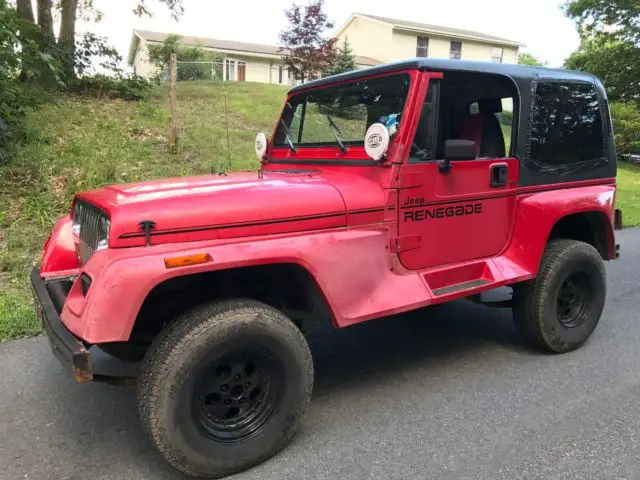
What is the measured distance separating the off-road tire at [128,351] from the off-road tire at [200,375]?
0.54m

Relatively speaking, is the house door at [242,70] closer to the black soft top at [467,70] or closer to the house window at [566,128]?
the black soft top at [467,70]

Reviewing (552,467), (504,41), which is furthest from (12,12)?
(504,41)

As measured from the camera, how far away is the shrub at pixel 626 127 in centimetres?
2320

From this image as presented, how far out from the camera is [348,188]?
3.11 metres

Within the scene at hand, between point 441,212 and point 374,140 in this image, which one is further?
point 441,212

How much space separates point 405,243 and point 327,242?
60 cm

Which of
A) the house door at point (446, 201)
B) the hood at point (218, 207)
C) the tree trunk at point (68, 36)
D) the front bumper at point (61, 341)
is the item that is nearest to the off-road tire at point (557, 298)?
the house door at point (446, 201)

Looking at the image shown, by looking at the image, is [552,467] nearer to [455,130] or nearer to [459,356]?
[459,356]

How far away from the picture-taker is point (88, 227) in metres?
3.02

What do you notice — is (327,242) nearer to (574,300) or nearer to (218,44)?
(574,300)

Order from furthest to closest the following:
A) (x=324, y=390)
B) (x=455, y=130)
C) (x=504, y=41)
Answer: (x=504, y=41)
(x=455, y=130)
(x=324, y=390)

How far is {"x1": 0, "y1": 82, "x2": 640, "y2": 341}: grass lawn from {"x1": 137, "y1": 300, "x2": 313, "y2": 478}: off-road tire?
1.64m

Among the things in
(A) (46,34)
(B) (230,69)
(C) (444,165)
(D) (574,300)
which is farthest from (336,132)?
(B) (230,69)

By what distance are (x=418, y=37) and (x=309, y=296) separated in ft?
100
